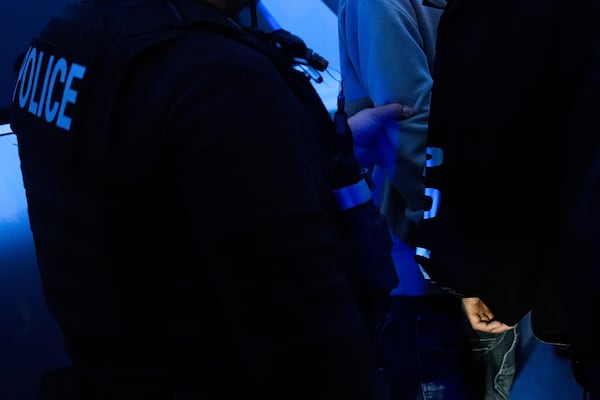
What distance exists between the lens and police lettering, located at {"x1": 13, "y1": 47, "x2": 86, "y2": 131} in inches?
24.1

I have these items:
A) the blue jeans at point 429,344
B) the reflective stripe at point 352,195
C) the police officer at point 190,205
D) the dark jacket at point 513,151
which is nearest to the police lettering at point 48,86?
the police officer at point 190,205

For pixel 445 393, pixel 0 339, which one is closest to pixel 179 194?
pixel 445 393

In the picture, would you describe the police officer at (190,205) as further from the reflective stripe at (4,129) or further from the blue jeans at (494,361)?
the reflective stripe at (4,129)

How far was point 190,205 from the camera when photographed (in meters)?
0.54

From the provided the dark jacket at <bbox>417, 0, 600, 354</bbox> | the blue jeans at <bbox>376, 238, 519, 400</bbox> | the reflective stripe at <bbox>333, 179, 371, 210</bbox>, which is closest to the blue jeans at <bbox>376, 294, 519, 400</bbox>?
the blue jeans at <bbox>376, 238, 519, 400</bbox>

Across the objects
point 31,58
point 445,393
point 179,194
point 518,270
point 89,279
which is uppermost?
point 31,58

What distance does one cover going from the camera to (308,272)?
22.3 inches

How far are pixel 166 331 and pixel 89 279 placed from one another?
0.35 feet

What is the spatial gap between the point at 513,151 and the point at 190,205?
45 cm

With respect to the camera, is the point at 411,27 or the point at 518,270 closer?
the point at 518,270

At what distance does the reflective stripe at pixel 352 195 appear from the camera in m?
0.69

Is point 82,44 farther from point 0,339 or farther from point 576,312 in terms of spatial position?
point 0,339

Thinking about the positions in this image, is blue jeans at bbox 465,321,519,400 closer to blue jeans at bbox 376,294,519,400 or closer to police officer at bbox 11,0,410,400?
blue jeans at bbox 376,294,519,400

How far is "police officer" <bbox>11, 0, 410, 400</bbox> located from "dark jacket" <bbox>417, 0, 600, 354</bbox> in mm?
A: 246
